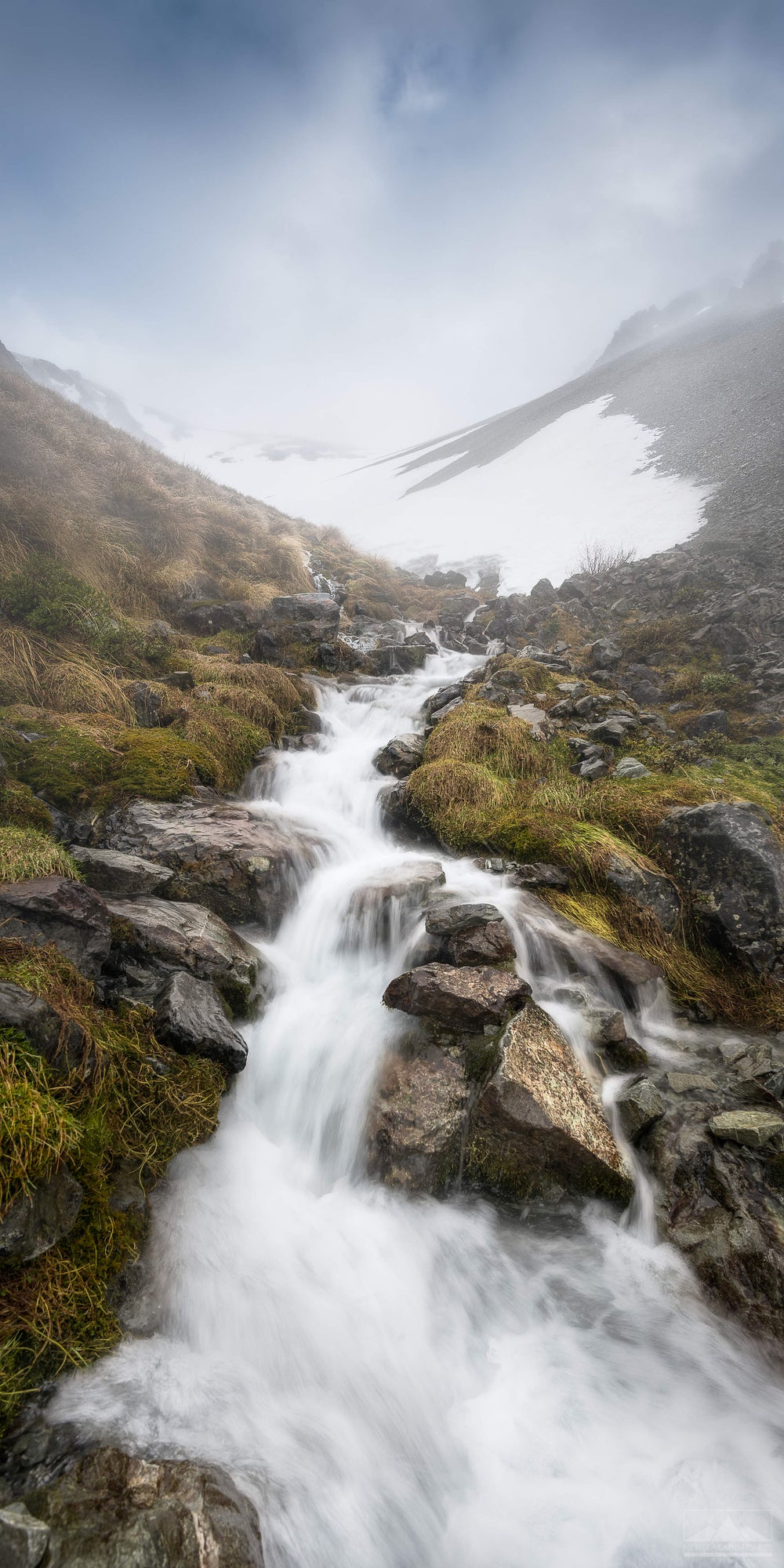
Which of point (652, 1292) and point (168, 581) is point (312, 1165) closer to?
point (652, 1292)

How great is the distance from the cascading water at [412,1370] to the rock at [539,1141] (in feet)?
0.62

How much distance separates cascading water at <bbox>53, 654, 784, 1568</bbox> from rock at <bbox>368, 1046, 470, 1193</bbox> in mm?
160

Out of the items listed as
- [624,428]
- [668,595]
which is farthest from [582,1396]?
[624,428]

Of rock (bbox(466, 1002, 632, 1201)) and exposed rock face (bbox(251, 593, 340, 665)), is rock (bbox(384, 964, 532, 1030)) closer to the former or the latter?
rock (bbox(466, 1002, 632, 1201))

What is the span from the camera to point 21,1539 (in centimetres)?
159

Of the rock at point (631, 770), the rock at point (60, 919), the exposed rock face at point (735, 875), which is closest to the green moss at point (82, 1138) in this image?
the rock at point (60, 919)

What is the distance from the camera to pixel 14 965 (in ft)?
10.1

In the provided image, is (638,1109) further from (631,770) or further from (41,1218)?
(631,770)

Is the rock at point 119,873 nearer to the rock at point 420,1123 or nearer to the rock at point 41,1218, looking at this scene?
the rock at point 41,1218

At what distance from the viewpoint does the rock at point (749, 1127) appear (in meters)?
3.31

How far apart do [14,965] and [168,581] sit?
31.9ft

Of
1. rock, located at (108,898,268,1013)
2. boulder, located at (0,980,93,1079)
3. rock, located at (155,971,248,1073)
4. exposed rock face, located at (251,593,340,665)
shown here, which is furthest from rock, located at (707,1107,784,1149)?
exposed rock face, located at (251,593,340,665)

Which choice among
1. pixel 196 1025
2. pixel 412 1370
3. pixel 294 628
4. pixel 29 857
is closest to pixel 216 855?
pixel 29 857

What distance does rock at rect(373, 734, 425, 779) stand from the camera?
820cm
